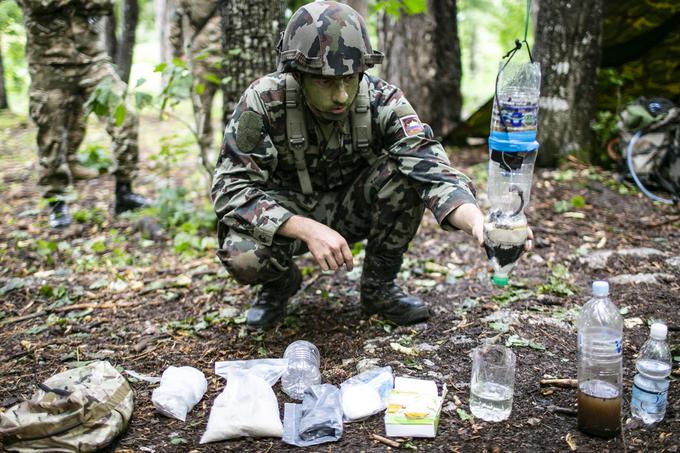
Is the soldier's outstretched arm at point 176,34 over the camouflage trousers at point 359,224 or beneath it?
over

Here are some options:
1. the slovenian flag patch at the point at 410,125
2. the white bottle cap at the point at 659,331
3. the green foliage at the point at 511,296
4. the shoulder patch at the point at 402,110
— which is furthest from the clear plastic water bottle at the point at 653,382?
the shoulder patch at the point at 402,110

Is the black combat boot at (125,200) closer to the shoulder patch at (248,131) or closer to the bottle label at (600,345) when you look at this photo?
the shoulder patch at (248,131)

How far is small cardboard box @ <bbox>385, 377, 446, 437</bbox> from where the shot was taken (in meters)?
2.40

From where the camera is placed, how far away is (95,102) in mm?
4824

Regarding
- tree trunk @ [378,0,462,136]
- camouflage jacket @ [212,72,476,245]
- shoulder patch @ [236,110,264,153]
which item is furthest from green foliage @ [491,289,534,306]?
tree trunk @ [378,0,462,136]

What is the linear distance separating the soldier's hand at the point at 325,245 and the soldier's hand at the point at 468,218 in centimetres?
51

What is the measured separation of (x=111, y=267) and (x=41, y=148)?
1.67 metres

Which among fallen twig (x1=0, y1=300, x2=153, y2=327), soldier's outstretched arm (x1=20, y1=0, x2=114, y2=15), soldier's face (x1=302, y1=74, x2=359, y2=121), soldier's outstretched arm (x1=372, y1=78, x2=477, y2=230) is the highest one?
Answer: soldier's outstretched arm (x1=20, y1=0, x2=114, y2=15)

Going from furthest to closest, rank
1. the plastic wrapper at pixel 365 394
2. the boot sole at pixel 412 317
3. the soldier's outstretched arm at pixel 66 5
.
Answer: the soldier's outstretched arm at pixel 66 5 → the boot sole at pixel 412 317 → the plastic wrapper at pixel 365 394

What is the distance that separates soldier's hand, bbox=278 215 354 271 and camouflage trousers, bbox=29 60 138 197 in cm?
300

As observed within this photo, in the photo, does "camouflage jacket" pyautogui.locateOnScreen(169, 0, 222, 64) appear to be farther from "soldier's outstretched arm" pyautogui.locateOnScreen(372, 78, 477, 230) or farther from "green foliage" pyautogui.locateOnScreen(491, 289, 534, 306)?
"green foliage" pyautogui.locateOnScreen(491, 289, 534, 306)

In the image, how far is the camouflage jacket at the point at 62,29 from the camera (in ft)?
16.3

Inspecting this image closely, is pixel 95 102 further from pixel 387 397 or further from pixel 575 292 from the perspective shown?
pixel 575 292

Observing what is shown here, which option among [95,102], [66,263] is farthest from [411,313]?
[95,102]
